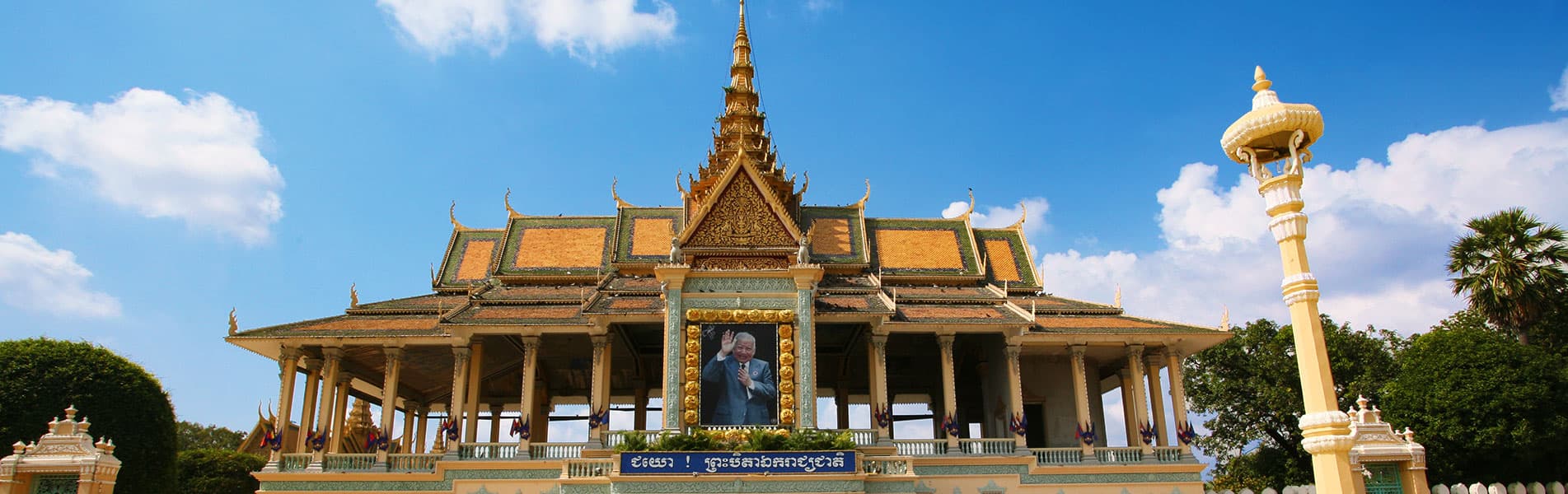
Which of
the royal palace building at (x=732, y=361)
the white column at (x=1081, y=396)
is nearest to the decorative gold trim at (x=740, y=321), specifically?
the royal palace building at (x=732, y=361)

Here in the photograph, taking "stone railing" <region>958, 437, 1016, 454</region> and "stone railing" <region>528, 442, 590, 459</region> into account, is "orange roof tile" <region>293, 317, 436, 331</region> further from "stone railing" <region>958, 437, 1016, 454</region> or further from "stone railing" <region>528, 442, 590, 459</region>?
"stone railing" <region>958, 437, 1016, 454</region>

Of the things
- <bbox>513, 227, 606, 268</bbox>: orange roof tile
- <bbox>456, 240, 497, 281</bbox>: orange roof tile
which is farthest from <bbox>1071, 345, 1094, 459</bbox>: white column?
<bbox>456, 240, 497, 281</bbox>: orange roof tile

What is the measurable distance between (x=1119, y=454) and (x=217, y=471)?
2492 cm

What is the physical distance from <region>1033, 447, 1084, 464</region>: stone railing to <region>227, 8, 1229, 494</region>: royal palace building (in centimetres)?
6

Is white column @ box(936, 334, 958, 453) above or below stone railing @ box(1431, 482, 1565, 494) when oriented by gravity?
above

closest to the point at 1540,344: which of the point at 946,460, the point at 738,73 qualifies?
the point at 946,460

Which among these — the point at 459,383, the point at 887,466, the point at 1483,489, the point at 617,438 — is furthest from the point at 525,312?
the point at 1483,489

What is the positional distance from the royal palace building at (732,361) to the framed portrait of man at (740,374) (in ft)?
0.13

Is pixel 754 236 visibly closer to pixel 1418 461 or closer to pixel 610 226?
pixel 610 226

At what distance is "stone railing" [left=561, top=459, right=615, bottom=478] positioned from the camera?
66.9ft

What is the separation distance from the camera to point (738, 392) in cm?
2158

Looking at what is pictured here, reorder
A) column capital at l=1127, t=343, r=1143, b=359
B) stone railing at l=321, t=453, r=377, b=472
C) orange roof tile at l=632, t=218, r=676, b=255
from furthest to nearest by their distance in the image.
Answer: orange roof tile at l=632, t=218, r=676, b=255, column capital at l=1127, t=343, r=1143, b=359, stone railing at l=321, t=453, r=377, b=472

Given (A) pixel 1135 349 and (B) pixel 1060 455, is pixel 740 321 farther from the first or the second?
(A) pixel 1135 349

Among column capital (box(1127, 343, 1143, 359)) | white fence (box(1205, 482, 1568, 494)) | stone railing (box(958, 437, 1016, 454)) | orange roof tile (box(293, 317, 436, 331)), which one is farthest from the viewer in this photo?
column capital (box(1127, 343, 1143, 359))
